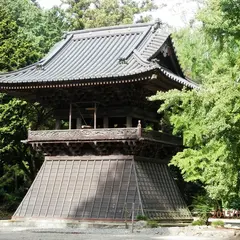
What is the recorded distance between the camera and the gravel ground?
18562 mm

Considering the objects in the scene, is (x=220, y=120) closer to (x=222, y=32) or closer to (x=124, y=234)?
(x=222, y=32)

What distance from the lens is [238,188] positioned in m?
19.2

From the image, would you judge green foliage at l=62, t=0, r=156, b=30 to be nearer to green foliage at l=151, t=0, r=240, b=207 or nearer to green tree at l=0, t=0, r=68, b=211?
green tree at l=0, t=0, r=68, b=211

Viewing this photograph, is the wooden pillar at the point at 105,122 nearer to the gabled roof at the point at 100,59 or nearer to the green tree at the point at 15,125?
the gabled roof at the point at 100,59

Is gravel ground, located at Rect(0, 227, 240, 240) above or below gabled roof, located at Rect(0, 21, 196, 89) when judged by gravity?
below

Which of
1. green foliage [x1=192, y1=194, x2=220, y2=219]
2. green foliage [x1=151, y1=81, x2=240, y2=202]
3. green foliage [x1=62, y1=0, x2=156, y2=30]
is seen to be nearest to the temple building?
green foliage [x1=192, y1=194, x2=220, y2=219]

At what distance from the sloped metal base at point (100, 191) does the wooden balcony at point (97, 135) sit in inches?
49.7

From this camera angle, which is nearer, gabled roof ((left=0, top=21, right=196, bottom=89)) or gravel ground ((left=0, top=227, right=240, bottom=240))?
gravel ground ((left=0, top=227, right=240, bottom=240))

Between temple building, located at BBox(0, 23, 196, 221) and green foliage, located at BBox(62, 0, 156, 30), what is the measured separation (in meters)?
26.6

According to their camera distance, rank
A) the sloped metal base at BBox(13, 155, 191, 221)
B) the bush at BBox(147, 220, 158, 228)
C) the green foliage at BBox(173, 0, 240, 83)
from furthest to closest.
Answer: the sloped metal base at BBox(13, 155, 191, 221)
the bush at BBox(147, 220, 158, 228)
the green foliage at BBox(173, 0, 240, 83)

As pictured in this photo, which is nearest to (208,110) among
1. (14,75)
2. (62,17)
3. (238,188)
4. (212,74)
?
(212,74)

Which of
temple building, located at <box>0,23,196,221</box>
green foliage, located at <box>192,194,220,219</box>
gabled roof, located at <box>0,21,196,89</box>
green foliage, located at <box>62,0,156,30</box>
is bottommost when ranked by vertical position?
green foliage, located at <box>192,194,220,219</box>

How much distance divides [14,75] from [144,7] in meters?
35.3

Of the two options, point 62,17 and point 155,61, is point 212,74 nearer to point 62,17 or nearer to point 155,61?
point 155,61
